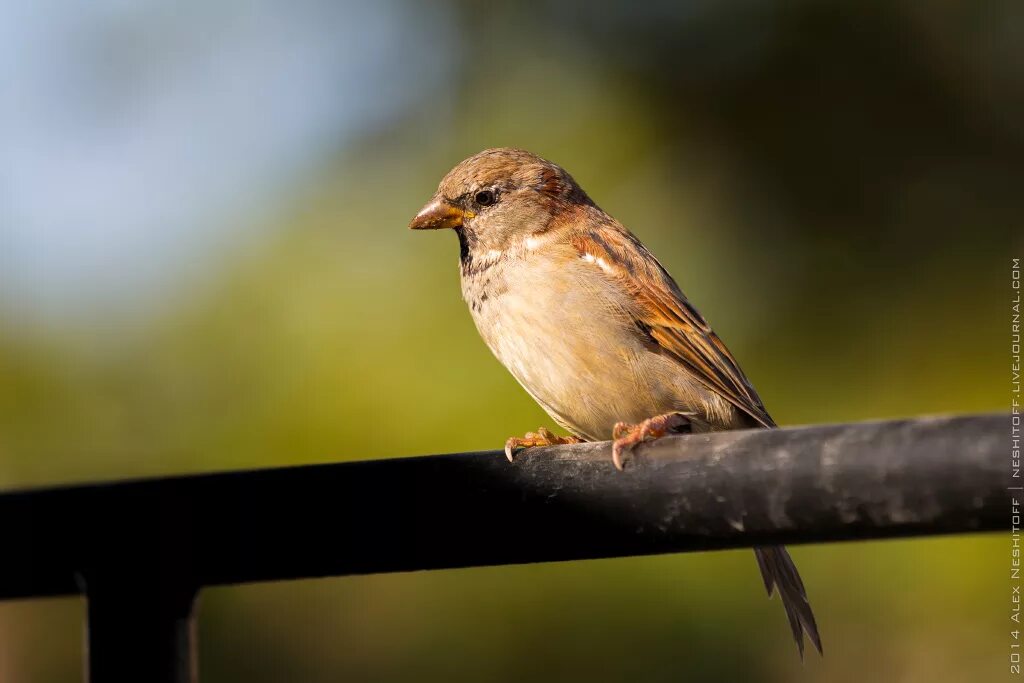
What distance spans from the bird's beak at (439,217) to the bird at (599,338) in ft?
0.24

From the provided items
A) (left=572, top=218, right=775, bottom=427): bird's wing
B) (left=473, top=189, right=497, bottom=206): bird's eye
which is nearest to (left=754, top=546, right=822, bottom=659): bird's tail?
(left=572, top=218, right=775, bottom=427): bird's wing

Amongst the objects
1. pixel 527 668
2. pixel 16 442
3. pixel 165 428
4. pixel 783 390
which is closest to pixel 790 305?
pixel 783 390

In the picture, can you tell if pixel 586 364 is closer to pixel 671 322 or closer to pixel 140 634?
pixel 671 322

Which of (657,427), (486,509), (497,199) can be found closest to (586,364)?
(657,427)

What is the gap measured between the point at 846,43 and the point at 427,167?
1703mm

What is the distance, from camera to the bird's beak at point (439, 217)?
363cm

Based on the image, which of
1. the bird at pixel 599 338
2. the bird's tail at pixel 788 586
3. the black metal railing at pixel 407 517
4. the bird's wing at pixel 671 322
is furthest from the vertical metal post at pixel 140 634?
the bird's wing at pixel 671 322

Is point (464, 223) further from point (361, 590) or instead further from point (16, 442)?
point (16, 442)

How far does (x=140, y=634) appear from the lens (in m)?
1.82

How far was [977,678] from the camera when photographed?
382 centimetres

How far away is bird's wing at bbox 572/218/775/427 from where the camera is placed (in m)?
3.28

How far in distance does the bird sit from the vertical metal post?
1403 millimetres

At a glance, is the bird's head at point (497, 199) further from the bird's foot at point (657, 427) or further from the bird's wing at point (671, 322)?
the bird's foot at point (657, 427)

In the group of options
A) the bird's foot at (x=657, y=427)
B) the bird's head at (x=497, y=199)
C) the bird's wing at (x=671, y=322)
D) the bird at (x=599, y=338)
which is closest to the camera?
the bird's foot at (x=657, y=427)
